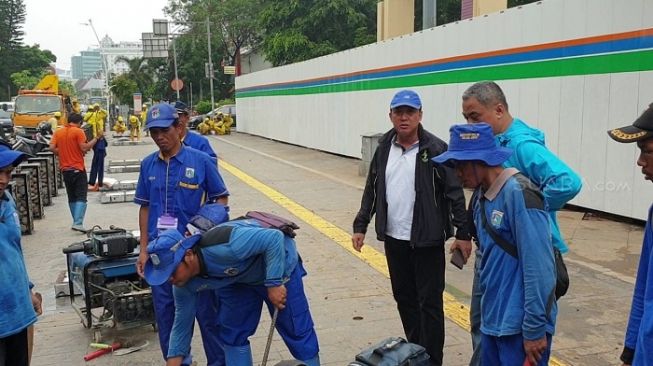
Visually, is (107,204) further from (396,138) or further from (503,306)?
(503,306)

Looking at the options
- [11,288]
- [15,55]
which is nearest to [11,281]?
[11,288]

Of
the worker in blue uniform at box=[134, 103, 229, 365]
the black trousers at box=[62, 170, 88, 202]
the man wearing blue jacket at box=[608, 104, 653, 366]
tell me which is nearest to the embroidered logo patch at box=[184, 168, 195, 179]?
the worker in blue uniform at box=[134, 103, 229, 365]

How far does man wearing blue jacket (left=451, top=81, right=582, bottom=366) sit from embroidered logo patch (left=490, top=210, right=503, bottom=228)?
1.19 ft

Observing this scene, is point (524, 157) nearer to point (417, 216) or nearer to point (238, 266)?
point (417, 216)

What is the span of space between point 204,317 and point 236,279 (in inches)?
27.1

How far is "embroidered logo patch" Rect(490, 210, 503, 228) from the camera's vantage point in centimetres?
254

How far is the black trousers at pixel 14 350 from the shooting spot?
9.91 feet

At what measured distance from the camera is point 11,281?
9.71ft

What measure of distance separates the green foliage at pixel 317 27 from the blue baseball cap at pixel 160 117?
27820 mm

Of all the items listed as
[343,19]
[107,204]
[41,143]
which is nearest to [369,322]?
[107,204]

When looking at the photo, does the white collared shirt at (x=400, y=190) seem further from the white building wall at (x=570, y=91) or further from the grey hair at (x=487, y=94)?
the white building wall at (x=570, y=91)

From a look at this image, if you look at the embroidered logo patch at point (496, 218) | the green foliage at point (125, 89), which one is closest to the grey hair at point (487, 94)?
the embroidered logo patch at point (496, 218)

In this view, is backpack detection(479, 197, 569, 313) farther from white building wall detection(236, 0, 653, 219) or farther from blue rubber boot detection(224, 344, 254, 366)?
white building wall detection(236, 0, 653, 219)

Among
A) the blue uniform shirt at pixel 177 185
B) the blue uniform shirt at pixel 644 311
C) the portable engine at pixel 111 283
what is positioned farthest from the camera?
the portable engine at pixel 111 283
